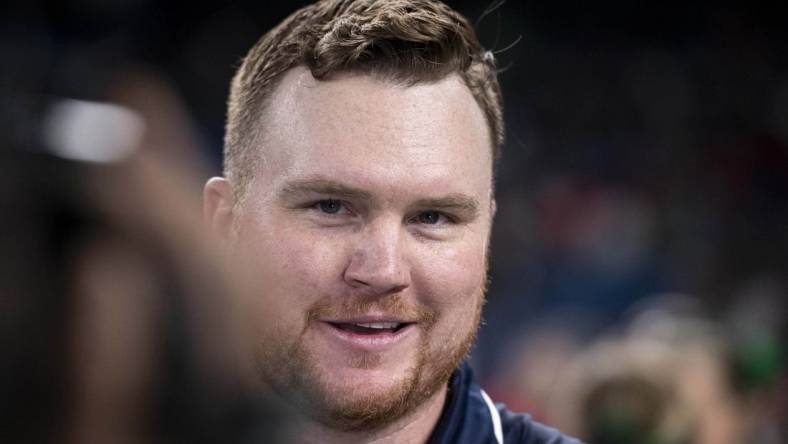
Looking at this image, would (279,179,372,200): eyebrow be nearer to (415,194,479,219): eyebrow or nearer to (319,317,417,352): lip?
(415,194,479,219): eyebrow

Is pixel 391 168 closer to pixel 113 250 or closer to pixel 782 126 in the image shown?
pixel 113 250

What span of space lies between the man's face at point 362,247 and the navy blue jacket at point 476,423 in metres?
0.12

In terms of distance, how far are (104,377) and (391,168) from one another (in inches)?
63.9

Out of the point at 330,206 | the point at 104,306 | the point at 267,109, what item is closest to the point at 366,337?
the point at 330,206

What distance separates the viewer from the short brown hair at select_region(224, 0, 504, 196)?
2400 millimetres

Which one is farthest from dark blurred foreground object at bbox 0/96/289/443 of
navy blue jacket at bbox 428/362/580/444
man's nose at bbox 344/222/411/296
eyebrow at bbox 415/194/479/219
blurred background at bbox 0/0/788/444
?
blurred background at bbox 0/0/788/444

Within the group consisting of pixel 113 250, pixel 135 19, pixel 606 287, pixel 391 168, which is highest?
pixel 113 250

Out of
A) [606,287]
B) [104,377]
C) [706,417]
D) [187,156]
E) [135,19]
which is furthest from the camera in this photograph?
[135,19]

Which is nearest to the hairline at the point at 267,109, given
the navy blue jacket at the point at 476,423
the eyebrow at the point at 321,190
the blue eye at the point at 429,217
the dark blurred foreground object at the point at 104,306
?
the eyebrow at the point at 321,190

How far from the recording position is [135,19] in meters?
9.11

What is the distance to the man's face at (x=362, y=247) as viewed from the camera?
2.28 meters

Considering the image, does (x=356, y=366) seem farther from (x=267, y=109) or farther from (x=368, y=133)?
(x=267, y=109)

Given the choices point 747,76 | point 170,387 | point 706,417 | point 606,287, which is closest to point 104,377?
point 170,387

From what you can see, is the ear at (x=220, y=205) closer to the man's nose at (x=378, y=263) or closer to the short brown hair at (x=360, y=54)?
the short brown hair at (x=360, y=54)
